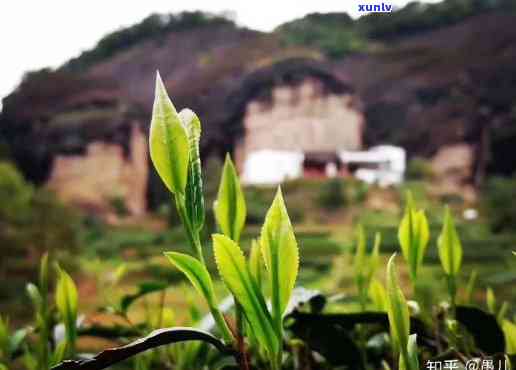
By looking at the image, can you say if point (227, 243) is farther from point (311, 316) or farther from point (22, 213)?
point (22, 213)

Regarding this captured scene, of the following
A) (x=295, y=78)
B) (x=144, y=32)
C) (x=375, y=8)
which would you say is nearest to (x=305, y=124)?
(x=295, y=78)

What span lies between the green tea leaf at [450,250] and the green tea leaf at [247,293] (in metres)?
0.08

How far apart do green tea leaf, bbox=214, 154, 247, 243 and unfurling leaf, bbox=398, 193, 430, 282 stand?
5 centimetres

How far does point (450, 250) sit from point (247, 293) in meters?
0.08

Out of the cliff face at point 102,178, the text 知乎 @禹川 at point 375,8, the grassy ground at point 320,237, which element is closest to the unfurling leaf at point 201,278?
the text 知乎 @禹川 at point 375,8

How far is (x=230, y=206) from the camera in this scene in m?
0.14

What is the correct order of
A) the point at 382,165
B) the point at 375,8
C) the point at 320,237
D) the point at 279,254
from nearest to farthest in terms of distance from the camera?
the point at 279,254
the point at 375,8
the point at 320,237
the point at 382,165

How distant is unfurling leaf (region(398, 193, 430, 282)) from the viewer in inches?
6.4

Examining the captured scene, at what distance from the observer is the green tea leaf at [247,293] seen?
4.4 inches

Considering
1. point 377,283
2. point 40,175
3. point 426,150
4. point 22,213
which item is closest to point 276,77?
point 426,150

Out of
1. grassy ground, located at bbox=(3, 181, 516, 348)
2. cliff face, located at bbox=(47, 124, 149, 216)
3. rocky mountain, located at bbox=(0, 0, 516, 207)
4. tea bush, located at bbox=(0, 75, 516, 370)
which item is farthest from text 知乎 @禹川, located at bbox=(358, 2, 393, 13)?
cliff face, located at bbox=(47, 124, 149, 216)

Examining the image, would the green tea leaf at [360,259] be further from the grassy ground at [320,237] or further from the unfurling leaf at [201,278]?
the grassy ground at [320,237]

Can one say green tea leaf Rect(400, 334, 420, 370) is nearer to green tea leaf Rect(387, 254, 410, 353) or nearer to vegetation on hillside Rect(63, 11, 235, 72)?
green tea leaf Rect(387, 254, 410, 353)

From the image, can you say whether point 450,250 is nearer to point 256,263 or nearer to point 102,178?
point 256,263
